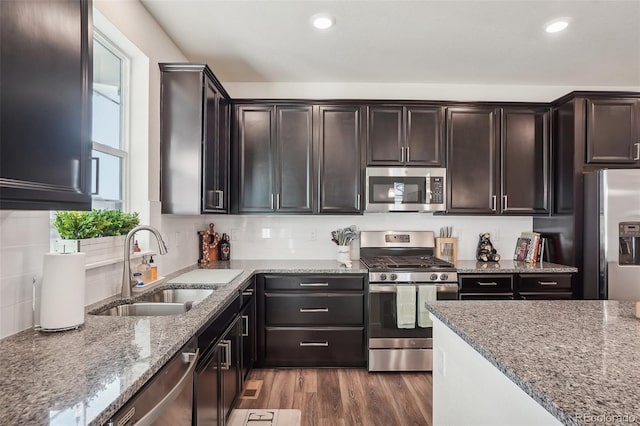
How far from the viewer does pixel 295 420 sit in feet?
7.20

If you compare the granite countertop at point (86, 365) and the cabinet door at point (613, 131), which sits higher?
the cabinet door at point (613, 131)

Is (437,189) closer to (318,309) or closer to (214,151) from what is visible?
(318,309)

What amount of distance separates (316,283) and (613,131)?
9.70ft

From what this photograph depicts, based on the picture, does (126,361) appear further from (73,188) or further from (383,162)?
(383,162)

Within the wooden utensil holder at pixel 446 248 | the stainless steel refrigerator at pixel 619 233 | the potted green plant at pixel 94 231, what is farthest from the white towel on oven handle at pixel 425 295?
the potted green plant at pixel 94 231

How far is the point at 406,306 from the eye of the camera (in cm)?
281

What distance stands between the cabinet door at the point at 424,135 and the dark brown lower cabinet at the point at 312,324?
1.29 m

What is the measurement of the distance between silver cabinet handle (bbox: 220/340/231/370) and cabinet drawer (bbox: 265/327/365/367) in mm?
875

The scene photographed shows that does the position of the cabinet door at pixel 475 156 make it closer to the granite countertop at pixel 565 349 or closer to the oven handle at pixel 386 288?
the oven handle at pixel 386 288

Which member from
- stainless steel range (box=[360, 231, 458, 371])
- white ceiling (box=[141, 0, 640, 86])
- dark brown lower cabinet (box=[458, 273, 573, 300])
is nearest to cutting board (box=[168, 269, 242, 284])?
stainless steel range (box=[360, 231, 458, 371])

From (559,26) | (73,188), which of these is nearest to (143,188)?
(73,188)

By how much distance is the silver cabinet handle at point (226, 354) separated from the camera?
1885 millimetres

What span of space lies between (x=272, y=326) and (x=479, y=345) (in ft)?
6.77

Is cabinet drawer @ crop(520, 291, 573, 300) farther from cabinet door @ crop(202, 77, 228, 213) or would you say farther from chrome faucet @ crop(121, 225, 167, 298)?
chrome faucet @ crop(121, 225, 167, 298)
